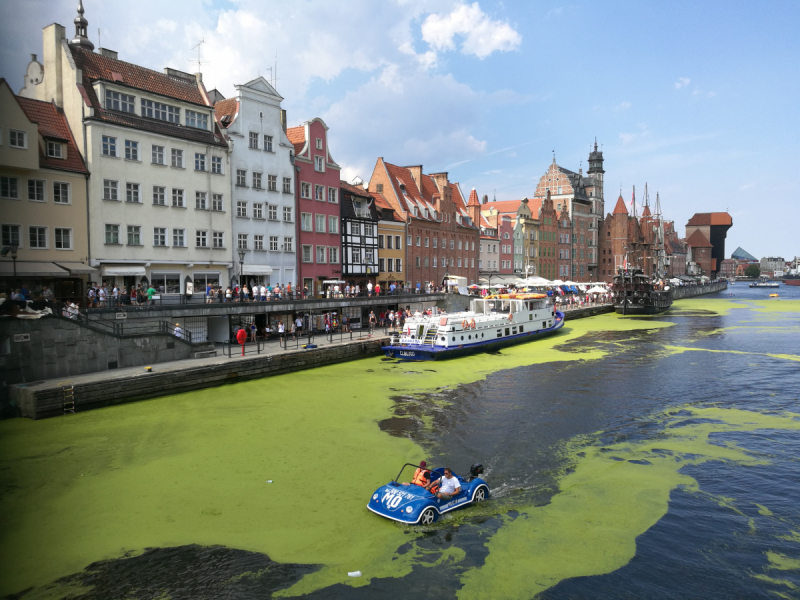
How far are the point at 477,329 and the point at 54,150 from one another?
31885 mm

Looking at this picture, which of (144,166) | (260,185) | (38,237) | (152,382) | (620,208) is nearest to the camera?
(152,382)

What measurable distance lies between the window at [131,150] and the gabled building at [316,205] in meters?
15.4

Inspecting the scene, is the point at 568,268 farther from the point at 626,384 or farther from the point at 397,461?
the point at 397,461

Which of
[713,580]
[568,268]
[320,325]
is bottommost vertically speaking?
[713,580]

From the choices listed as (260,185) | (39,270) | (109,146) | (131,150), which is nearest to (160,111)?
(131,150)

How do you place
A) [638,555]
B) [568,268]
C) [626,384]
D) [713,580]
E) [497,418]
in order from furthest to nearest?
[568,268]
[626,384]
[497,418]
[638,555]
[713,580]

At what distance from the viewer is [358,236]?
191 ft

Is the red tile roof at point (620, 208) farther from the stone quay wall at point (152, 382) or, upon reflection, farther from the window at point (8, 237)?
the window at point (8, 237)

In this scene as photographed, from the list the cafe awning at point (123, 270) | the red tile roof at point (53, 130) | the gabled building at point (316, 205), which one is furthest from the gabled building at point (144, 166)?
the gabled building at point (316, 205)

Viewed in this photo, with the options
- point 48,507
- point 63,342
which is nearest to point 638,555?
point 48,507

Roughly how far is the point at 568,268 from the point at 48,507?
114595 mm

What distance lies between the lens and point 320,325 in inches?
1841

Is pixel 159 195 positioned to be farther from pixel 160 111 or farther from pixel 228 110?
pixel 228 110

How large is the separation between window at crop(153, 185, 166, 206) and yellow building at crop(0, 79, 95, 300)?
189 inches
